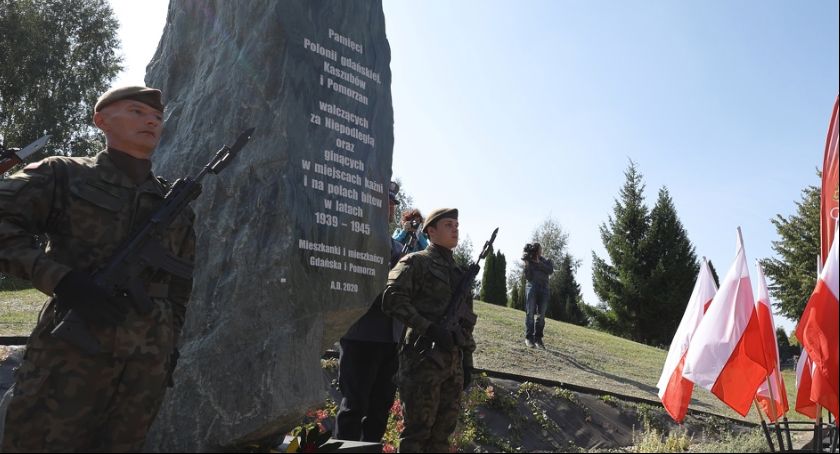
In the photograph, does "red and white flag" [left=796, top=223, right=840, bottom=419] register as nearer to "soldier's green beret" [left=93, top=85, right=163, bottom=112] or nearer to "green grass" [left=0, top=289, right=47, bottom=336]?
"soldier's green beret" [left=93, top=85, right=163, bottom=112]

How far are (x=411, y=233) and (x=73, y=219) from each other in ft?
13.2

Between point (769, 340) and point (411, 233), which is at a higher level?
point (411, 233)

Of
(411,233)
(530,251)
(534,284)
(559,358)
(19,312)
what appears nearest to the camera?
(411,233)

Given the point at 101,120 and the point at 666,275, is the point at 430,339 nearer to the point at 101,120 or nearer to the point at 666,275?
the point at 101,120

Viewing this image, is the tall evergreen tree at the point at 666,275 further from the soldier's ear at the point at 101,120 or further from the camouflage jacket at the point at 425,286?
the soldier's ear at the point at 101,120

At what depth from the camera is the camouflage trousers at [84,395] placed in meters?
2.79

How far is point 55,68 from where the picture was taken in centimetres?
2780

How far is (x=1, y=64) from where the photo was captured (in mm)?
26594

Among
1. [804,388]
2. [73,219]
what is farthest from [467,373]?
[73,219]

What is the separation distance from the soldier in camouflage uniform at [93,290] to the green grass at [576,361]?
730 cm

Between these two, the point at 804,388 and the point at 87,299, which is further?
the point at 804,388

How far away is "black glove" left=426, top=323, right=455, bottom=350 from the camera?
4738 millimetres

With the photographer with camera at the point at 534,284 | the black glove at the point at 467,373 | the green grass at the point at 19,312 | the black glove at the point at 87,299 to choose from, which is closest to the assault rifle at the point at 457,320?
the black glove at the point at 467,373

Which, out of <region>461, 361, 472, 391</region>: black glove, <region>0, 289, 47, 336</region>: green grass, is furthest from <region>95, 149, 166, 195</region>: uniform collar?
<region>0, 289, 47, 336</region>: green grass
